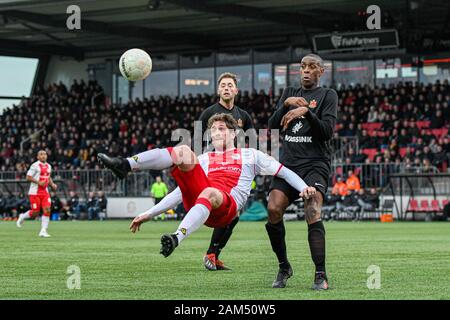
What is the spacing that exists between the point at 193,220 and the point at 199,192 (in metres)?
0.51

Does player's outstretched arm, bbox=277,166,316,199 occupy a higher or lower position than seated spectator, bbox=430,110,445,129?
lower

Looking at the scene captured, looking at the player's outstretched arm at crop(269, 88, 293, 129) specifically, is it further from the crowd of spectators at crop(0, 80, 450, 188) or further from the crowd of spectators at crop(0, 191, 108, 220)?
the crowd of spectators at crop(0, 191, 108, 220)

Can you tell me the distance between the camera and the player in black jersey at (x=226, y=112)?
11602mm

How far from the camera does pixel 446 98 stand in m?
38.4

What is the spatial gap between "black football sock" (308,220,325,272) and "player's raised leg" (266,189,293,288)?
379 millimetres

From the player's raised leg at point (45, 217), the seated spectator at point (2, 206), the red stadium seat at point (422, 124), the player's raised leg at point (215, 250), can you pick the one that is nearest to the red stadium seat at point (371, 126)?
the red stadium seat at point (422, 124)

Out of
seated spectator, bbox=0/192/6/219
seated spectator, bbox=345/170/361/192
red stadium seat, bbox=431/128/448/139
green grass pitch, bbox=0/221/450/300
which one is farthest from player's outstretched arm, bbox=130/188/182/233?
seated spectator, bbox=0/192/6/219

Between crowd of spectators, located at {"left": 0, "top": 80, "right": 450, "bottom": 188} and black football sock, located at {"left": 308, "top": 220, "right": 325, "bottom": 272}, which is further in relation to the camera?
crowd of spectators, located at {"left": 0, "top": 80, "right": 450, "bottom": 188}

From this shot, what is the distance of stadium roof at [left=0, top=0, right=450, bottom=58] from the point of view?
38000mm

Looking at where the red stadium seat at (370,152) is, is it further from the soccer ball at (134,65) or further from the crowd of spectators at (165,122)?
the soccer ball at (134,65)

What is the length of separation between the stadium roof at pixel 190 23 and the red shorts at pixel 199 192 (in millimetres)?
26678
